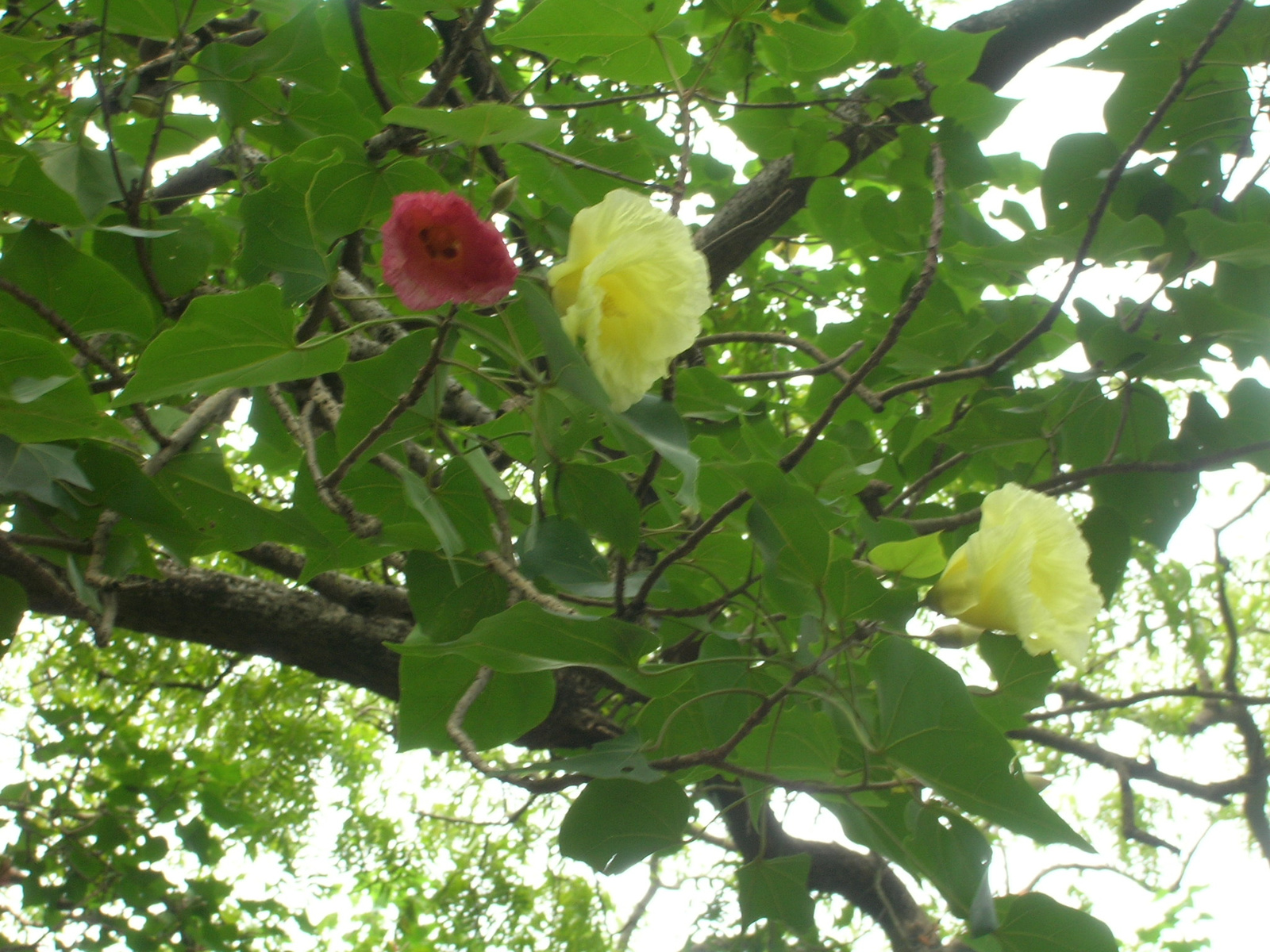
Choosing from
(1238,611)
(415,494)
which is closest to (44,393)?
(415,494)

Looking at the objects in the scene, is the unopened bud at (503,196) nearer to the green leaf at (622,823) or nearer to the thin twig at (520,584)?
the thin twig at (520,584)

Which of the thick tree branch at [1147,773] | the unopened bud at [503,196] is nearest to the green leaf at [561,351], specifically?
the unopened bud at [503,196]

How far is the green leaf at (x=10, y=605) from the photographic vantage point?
0.94 m

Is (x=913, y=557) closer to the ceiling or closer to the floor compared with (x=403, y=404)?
closer to the floor

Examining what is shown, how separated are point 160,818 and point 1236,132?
2.39m

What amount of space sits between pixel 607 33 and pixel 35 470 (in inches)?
29.2

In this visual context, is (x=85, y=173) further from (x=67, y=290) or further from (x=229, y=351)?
(x=229, y=351)

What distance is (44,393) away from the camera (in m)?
0.71

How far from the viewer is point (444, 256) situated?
61cm

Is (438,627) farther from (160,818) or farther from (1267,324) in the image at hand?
(160,818)

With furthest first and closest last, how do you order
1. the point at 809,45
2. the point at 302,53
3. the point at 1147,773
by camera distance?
the point at 1147,773, the point at 809,45, the point at 302,53

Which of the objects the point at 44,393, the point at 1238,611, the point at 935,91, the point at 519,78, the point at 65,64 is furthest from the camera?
the point at 1238,611

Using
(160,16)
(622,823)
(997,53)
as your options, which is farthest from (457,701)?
(997,53)

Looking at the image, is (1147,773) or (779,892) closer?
(779,892)
